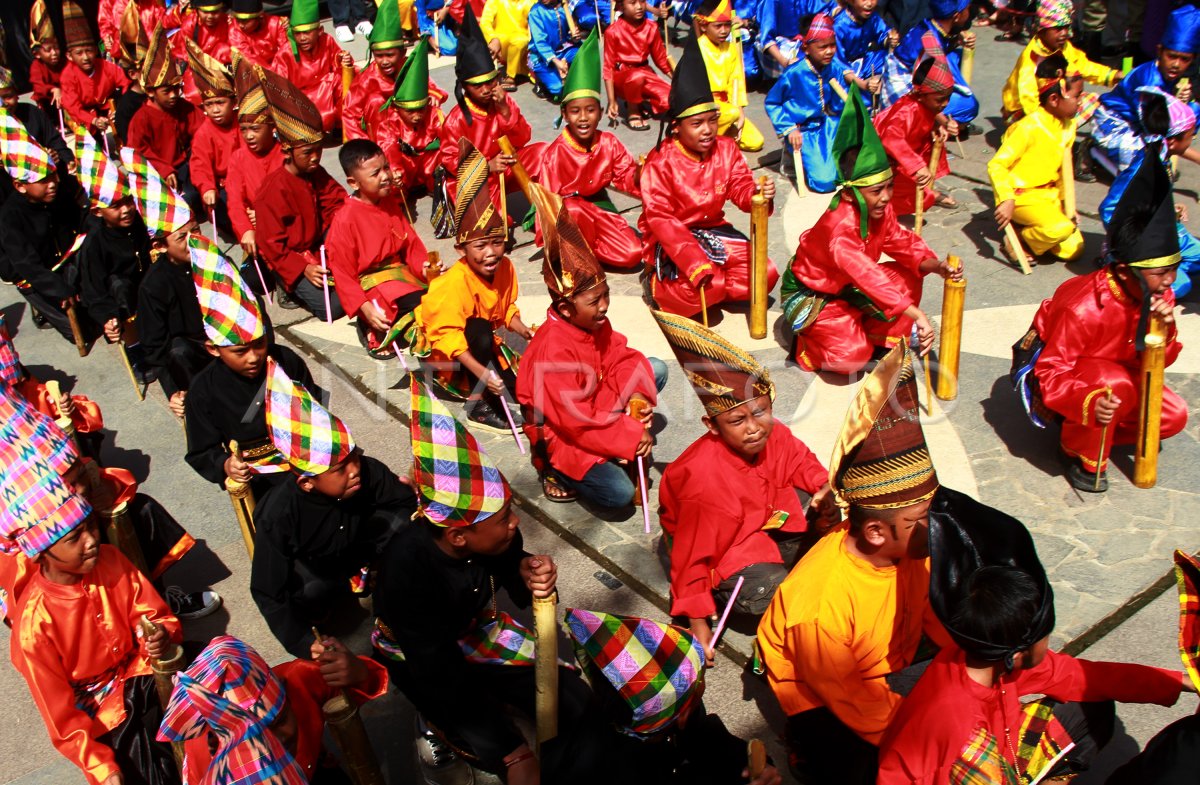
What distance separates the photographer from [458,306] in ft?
18.9

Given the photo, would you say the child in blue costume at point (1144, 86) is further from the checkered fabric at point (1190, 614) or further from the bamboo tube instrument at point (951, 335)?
the checkered fabric at point (1190, 614)

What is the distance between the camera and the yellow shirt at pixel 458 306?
5719 millimetres

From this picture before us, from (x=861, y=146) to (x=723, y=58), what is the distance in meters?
4.53

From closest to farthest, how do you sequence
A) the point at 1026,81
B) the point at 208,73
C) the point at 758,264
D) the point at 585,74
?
the point at 758,264
the point at 585,74
the point at 208,73
the point at 1026,81

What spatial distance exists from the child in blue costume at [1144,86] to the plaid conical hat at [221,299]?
5.95 meters

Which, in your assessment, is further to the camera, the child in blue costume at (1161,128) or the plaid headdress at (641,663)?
the child in blue costume at (1161,128)

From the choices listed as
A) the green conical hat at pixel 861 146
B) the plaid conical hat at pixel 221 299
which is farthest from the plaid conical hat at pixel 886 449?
the plaid conical hat at pixel 221 299

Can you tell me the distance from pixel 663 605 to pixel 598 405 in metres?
1.03

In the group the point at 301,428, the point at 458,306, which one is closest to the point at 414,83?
the point at 458,306

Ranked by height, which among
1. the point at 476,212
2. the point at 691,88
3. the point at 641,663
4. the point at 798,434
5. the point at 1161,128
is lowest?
the point at 798,434

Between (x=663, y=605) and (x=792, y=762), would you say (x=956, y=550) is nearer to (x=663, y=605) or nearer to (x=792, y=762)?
(x=792, y=762)

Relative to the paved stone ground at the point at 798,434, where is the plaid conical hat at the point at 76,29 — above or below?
above

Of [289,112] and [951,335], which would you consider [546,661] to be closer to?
[951,335]

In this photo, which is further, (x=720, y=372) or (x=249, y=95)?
Result: (x=249, y=95)
